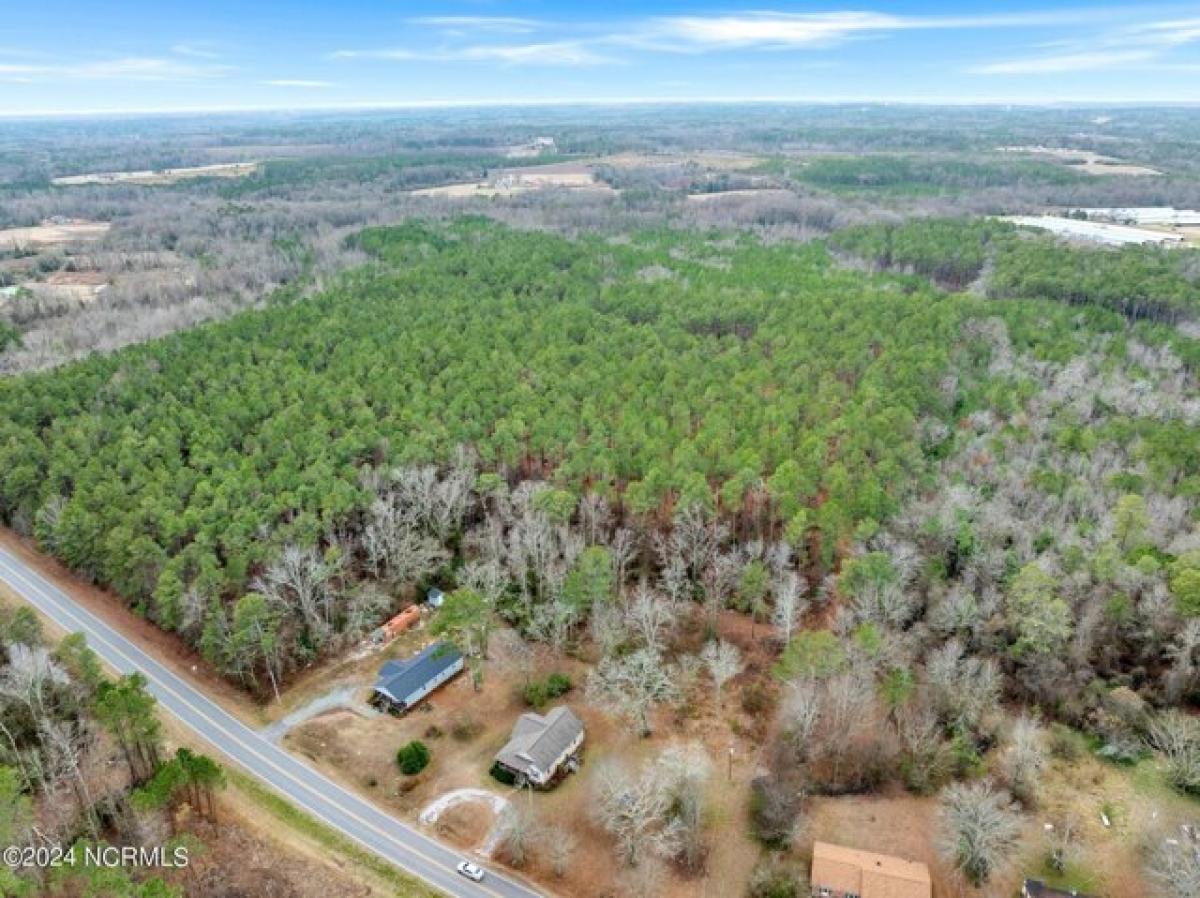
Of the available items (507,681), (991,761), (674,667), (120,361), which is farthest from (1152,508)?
(120,361)

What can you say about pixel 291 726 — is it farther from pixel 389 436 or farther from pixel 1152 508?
pixel 1152 508

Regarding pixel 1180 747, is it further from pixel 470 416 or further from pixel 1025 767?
pixel 470 416

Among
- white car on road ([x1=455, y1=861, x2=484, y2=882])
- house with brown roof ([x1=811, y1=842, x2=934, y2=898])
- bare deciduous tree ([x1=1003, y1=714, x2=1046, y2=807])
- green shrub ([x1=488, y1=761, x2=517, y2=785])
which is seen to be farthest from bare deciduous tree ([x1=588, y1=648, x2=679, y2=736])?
bare deciduous tree ([x1=1003, y1=714, x2=1046, y2=807])

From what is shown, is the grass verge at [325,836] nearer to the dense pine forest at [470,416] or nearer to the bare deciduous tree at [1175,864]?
the dense pine forest at [470,416]

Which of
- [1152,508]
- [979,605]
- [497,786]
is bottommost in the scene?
[497,786]

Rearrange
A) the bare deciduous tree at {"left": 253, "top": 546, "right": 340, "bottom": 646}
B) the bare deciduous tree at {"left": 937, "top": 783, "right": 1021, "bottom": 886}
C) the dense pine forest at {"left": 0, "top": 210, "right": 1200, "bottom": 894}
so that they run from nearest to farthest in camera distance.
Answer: the bare deciduous tree at {"left": 937, "top": 783, "right": 1021, "bottom": 886}
the dense pine forest at {"left": 0, "top": 210, "right": 1200, "bottom": 894}
the bare deciduous tree at {"left": 253, "top": 546, "right": 340, "bottom": 646}

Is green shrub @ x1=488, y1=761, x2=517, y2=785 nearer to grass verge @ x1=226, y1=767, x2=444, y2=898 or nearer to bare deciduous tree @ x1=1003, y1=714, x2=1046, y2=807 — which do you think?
grass verge @ x1=226, y1=767, x2=444, y2=898

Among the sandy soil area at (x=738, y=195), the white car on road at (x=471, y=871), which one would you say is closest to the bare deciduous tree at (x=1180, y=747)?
the white car on road at (x=471, y=871)
